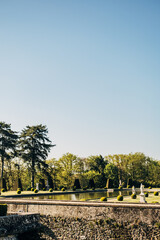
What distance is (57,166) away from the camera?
2387 inches

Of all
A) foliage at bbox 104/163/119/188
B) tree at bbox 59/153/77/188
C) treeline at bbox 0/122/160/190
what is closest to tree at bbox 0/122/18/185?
treeline at bbox 0/122/160/190

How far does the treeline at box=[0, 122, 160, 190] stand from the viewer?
49250 millimetres

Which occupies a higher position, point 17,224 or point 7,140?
point 7,140

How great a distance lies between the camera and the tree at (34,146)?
1946 inches

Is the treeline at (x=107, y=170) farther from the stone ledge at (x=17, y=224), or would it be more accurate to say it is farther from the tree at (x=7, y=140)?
the stone ledge at (x=17, y=224)

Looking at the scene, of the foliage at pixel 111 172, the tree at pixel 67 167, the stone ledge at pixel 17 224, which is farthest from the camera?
the foliage at pixel 111 172

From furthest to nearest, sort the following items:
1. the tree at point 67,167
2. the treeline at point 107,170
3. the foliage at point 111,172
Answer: the foliage at point 111,172
the treeline at point 107,170
the tree at point 67,167

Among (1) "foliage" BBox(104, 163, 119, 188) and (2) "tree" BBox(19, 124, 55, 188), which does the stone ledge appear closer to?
(2) "tree" BBox(19, 124, 55, 188)

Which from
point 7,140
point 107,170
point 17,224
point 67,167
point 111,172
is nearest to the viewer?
point 17,224

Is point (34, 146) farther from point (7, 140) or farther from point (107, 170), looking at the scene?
point (107, 170)

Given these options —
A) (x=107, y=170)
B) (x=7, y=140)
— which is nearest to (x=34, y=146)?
(x=7, y=140)

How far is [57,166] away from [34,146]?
12.4 metres

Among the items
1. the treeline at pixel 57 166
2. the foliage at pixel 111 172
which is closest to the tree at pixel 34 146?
the treeline at pixel 57 166

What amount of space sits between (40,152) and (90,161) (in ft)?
70.4
